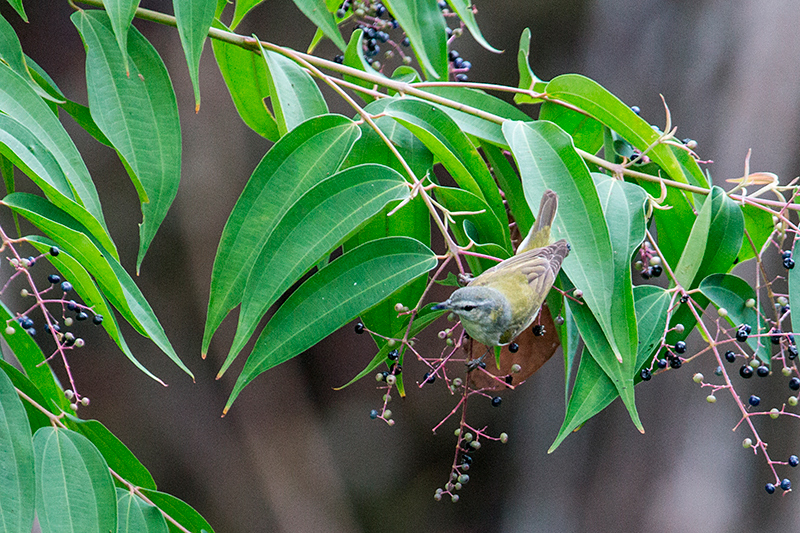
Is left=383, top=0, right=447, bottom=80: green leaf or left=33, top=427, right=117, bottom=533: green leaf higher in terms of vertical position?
left=383, top=0, right=447, bottom=80: green leaf

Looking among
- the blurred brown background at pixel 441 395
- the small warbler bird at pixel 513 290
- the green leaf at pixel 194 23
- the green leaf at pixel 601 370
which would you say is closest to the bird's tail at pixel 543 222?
the small warbler bird at pixel 513 290

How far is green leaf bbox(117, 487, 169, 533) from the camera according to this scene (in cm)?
64

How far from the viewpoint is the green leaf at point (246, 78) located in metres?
0.78

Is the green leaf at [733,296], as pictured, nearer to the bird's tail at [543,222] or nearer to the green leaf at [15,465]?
the bird's tail at [543,222]

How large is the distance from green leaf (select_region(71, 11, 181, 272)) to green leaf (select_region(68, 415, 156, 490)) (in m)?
0.21

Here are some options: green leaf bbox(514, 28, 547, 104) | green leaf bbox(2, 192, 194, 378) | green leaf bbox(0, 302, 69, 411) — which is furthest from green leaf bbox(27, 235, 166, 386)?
green leaf bbox(514, 28, 547, 104)

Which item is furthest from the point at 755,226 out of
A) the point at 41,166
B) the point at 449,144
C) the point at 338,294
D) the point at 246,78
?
the point at 41,166

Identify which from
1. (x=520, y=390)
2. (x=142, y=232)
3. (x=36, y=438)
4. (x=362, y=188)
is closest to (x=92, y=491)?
(x=36, y=438)

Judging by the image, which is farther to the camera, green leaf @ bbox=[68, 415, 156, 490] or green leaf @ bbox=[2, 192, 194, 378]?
green leaf @ bbox=[68, 415, 156, 490]

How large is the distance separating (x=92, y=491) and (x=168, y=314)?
99 cm

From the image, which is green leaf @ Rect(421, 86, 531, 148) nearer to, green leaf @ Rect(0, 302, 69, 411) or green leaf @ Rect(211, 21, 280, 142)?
green leaf @ Rect(211, 21, 280, 142)

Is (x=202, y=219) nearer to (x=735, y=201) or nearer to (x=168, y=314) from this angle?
(x=168, y=314)

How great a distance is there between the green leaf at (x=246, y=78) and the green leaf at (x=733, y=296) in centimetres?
57

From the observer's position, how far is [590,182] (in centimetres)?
61
